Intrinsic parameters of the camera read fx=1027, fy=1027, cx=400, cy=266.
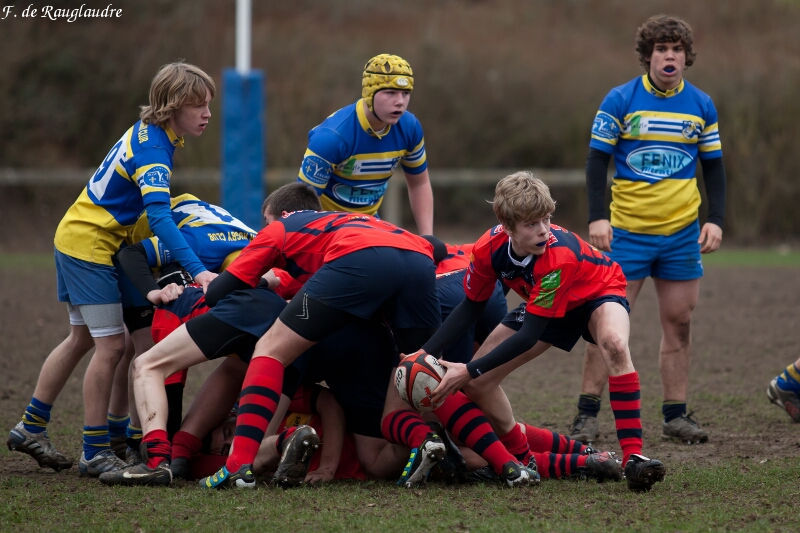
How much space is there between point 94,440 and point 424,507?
1.62 metres

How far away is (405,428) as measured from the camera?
4.30m

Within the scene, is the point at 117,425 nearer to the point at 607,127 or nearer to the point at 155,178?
the point at 155,178

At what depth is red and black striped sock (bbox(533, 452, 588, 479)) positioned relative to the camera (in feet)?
14.4

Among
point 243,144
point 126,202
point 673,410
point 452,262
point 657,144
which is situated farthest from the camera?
point 243,144

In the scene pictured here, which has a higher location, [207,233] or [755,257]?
[207,233]

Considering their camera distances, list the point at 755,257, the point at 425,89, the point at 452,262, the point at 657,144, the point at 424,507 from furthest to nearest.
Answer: the point at 425,89 < the point at 755,257 < the point at 657,144 < the point at 452,262 < the point at 424,507

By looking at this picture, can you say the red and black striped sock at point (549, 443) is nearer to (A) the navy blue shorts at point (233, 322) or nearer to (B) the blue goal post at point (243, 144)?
(A) the navy blue shorts at point (233, 322)

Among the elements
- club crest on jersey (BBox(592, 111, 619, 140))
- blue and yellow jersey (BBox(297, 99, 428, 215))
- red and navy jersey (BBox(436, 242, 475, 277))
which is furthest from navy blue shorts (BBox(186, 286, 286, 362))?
club crest on jersey (BBox(592, 111, 619, 140))

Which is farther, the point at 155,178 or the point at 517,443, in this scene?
the point at 155,178

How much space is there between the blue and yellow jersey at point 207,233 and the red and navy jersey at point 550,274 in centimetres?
133

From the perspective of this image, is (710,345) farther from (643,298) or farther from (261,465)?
(261,465)

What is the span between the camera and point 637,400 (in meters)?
4.22

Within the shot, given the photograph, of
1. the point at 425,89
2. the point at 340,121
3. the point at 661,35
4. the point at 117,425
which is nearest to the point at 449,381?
the point at 117,425

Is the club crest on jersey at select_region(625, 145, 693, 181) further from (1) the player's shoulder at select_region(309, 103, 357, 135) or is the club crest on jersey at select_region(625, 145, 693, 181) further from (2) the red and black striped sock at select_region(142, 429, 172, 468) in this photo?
(2) the red and black striped sock at select_region(142, 429, 172, 468)
